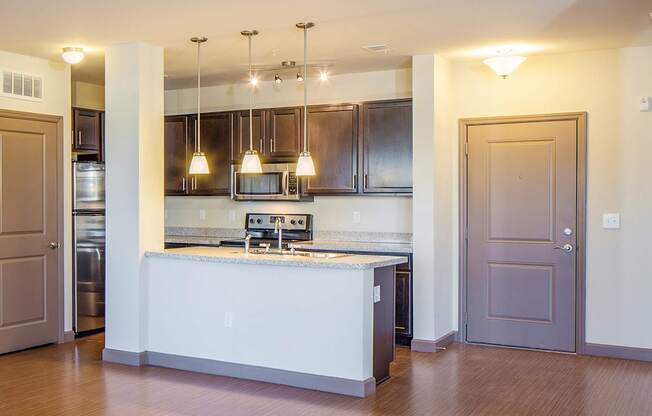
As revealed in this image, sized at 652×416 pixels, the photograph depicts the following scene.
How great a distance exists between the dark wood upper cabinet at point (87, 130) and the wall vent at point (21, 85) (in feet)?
1.66

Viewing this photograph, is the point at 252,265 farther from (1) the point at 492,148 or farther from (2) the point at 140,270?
(1) the point at 492,148

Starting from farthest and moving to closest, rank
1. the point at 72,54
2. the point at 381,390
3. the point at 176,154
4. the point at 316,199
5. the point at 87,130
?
the point at 176,154 → the point at 316,199 → the point at 87,130 → the point at 72,54 → the point at 381,390

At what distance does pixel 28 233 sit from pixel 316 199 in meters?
2.76

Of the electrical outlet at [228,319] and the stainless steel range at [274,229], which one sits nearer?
the electrical outlet at [228,319]

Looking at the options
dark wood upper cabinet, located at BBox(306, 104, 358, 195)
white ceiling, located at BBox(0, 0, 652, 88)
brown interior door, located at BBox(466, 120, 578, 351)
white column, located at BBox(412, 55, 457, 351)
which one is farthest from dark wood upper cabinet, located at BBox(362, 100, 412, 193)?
brown interior door, located at BBox(466, 120, 578, 351)

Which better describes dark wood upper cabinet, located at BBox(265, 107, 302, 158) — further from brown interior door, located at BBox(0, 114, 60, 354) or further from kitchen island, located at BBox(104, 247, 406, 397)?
brown interior door, located at BBox(0, 114, 60, 354)

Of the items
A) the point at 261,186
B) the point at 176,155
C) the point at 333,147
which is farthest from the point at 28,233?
the point at 333,147

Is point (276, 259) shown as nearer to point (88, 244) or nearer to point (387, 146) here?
point (387, 146)

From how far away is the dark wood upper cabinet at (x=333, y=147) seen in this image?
6.29 metres

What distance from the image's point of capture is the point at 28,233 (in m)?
5.84

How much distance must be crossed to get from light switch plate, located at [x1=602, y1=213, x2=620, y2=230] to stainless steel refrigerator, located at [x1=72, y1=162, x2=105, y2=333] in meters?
4.60

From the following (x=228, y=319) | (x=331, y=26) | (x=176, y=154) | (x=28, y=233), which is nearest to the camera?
(x=331, y=26)

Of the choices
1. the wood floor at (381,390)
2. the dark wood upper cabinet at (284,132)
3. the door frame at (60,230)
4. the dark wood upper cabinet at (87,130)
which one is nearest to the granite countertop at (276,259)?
the wood floor at (381,390)

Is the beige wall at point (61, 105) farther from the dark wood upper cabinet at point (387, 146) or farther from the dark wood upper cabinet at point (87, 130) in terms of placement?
the dark wood upper cabinet at point (387, 146)
